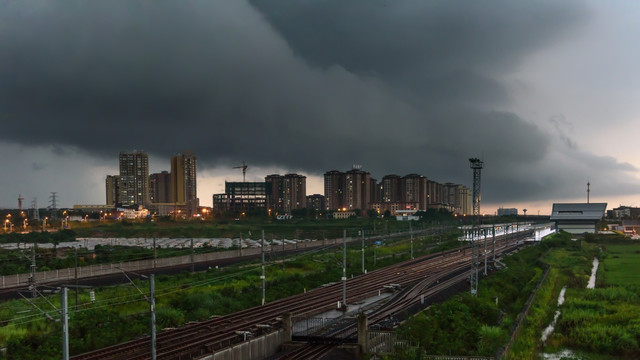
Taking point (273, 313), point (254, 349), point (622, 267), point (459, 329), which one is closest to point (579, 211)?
point (622, 267)

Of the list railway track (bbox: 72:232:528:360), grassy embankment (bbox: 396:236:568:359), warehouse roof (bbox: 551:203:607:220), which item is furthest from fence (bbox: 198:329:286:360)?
warehouse roof (bbox: 551:203:607:220)

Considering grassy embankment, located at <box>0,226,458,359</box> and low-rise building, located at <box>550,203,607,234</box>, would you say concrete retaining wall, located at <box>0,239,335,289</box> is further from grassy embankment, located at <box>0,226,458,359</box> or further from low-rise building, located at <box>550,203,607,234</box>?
low-rise building, located at <box>550,203,607,234</box>

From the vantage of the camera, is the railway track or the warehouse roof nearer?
the railway track

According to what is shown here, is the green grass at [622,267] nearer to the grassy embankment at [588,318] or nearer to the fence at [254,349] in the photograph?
the grassy embankment at [588,318]

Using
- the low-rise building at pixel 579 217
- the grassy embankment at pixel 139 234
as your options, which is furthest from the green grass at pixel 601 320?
the low-rise building at pixel 579 217

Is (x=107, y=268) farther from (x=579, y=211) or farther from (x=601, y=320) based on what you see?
(x=579, y=211)

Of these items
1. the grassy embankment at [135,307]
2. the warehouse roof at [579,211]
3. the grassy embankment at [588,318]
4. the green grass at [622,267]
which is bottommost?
the green grass at [622,267]

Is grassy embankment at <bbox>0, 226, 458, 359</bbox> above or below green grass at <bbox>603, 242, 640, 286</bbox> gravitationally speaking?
above

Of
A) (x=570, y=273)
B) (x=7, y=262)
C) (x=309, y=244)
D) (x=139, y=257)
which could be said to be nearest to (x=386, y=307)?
(x=570, y=273)
